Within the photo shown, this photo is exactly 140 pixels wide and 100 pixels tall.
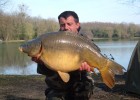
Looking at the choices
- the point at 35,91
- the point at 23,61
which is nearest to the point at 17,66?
the point at 23,61

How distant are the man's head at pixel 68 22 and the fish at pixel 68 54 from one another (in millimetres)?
304

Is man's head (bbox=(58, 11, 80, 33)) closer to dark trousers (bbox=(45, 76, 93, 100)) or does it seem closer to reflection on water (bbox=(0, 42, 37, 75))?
dark trousers (bbox=(45, 76, 93, 100))

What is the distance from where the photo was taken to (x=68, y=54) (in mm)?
4070

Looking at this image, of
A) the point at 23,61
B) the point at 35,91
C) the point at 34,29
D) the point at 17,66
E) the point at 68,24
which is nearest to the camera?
the point at 68,24

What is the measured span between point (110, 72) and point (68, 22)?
93 cm

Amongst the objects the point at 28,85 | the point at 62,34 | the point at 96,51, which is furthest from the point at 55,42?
the point at 28,85

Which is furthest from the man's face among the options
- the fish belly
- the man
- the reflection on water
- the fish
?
the reflection on water

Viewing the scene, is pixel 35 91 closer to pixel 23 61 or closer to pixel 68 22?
Result: pixel 68 22

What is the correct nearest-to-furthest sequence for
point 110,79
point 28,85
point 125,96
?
1. point 110,79
2. point 125,96
3. point 28,85

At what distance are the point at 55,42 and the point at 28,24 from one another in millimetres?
63860

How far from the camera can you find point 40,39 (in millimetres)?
4164

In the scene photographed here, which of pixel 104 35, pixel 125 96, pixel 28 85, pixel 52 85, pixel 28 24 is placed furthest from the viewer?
pixel 28 24

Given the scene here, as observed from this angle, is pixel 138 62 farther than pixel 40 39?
Yes

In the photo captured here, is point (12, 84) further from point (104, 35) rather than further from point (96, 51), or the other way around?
point (104, 35)
